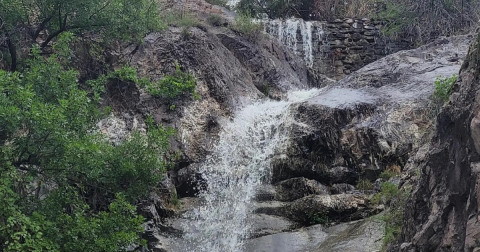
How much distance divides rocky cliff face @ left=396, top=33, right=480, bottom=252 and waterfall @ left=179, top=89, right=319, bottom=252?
3.66 metres

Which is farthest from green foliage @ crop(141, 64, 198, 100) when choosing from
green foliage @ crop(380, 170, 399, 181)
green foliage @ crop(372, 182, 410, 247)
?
green foliage @ crop(372, 182, 410, 247)

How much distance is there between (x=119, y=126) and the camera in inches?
473

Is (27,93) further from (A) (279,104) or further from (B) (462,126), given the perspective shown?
(A) (279,104)

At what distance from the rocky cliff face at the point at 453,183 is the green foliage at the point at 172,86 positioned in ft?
24.6

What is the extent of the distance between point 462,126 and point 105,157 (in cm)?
535

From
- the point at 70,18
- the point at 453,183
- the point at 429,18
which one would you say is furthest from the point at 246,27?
the point at 453,183

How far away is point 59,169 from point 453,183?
5234 millimetres

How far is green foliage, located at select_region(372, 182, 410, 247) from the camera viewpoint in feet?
23.6

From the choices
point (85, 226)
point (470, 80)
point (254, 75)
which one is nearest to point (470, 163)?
point (470, 80)

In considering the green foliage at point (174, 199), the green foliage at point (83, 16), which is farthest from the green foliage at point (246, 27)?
the green foliage at point (174, 199)

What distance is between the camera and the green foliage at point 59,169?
7.43m

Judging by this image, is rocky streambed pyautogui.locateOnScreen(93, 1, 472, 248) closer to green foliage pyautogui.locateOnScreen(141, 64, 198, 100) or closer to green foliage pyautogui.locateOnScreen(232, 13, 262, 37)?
green foliage pyautogui.locateOnScreen(141, 64, 198, 100)

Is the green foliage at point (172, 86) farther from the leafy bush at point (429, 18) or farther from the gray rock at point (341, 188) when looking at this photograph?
the leafy bush at point (429, 18)

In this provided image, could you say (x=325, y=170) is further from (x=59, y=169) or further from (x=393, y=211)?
(x=59, y=169)
